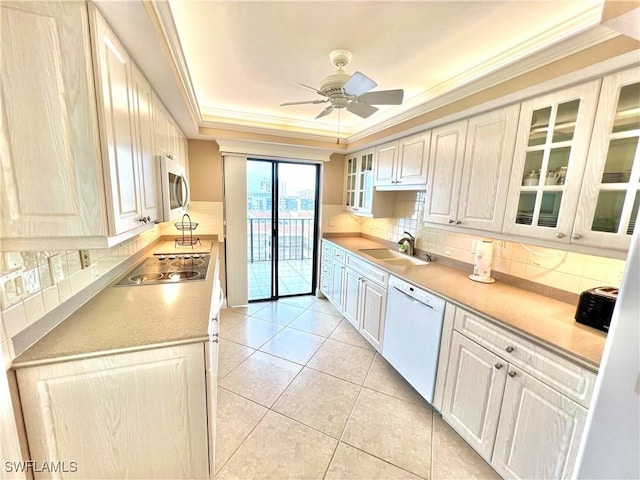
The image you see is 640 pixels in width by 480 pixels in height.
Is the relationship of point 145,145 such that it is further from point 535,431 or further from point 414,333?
point 535,431

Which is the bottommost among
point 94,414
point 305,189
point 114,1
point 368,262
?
point 94,414

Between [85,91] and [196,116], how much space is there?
1789 mm

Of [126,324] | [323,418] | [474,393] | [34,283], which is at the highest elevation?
[34,283]

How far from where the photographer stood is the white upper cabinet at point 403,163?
2396 millimetres

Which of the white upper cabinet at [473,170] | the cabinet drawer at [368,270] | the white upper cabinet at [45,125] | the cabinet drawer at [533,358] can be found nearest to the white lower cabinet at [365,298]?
the cabinet drawer at [368,270]

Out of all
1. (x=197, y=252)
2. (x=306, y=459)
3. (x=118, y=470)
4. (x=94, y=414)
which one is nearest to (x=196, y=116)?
(x=197, y=252)

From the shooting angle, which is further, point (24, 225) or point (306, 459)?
point (306, 459)

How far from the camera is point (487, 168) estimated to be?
5.89ft

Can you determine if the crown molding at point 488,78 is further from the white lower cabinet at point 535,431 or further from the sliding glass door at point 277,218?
the white lower cabinet at point 535,431

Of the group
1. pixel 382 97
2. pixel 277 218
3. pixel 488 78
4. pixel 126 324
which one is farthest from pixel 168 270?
pixel 488 78

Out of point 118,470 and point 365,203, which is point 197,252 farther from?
point 365,203

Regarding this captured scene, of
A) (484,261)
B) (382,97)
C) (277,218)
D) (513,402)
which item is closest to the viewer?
(513,402)

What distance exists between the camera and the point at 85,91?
898 mm

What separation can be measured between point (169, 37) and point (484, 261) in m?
2.46
